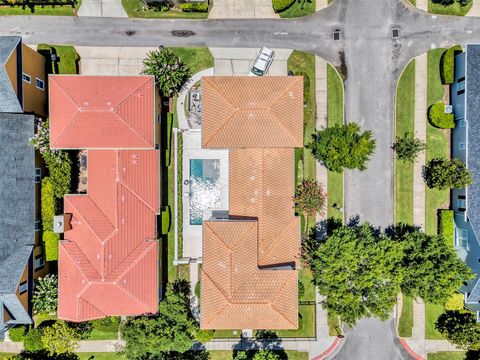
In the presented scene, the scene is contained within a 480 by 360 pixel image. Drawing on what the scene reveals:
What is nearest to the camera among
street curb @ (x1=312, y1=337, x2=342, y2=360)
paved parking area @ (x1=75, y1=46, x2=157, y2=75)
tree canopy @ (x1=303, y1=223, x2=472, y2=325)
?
tree canopy @ (x1=303, y1=223, x2=472, y2=325)

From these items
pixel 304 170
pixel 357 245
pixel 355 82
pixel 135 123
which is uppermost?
pixel 355 82

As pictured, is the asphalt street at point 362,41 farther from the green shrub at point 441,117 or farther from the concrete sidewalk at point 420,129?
the green shrub at point 441,117

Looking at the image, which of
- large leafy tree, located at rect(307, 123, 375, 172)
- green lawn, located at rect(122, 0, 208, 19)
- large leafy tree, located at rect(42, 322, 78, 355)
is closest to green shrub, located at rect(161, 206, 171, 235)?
large leafy tree, located at rect(42, 322, 78, 355)

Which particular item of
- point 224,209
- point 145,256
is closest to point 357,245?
point 224,209

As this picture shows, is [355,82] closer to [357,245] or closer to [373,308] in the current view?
[357,245]

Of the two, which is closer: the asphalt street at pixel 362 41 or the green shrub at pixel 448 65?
the green shrub at pixel 448 65

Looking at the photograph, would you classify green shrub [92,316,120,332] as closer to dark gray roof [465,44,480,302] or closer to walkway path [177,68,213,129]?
walkway path [177,68,213,129]

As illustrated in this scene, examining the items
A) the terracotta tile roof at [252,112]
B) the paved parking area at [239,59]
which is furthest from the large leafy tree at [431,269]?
the paved parking area at [239,59]
